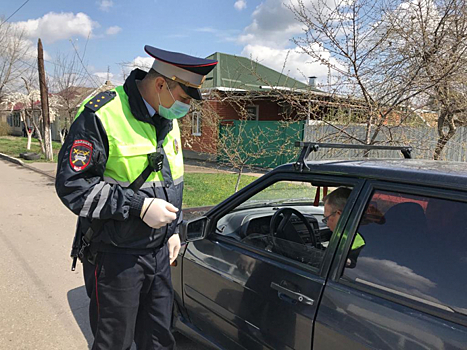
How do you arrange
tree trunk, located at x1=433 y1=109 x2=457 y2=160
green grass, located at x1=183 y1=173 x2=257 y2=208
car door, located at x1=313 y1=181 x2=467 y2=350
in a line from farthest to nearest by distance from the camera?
green grass, located at x1=183 y1=173 x2=257 y2=208 → tree trunk, located at x1=433 y1=109 x2=457 y2=160 → car door, located at x1=313 y1=181 x2=467 y2=350

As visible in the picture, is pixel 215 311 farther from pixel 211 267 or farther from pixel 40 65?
pixel 40 65

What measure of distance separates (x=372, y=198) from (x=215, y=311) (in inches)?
45.9

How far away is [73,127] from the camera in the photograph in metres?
1.64

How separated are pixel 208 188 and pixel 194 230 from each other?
254 inches

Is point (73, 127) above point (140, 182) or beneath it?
above

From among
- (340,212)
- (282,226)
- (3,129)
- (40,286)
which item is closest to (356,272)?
(340,212)

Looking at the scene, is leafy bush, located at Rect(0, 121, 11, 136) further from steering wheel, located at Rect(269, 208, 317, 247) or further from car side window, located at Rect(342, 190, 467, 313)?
car side window, located at Rect(342, 190, 467, 313)

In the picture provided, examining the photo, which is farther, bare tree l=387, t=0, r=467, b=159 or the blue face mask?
bare tree l=387, t=0, r=467, b=159


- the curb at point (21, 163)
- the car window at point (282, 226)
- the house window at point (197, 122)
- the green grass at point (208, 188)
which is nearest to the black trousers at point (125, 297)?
the car window at point (282, 226)

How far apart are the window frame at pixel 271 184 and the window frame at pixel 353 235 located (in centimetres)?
4

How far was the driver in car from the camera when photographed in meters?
1.62

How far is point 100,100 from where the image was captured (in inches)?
67.5

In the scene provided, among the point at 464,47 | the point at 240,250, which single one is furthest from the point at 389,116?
the point at 240,250

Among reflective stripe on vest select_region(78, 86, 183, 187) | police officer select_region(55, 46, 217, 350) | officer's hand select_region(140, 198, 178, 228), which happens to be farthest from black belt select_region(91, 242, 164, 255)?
reflective stripe on vest select_region(78, 86, 183, 187)
